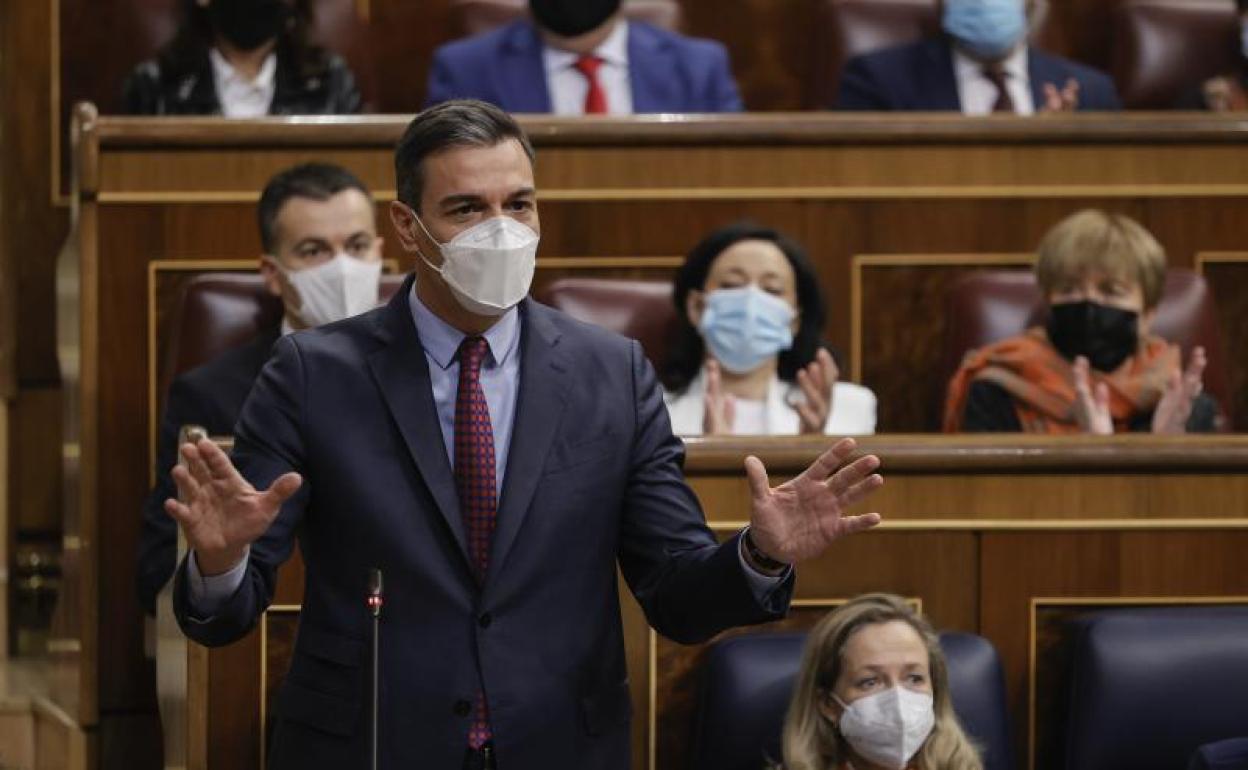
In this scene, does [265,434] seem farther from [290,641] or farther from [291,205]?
[291,205]

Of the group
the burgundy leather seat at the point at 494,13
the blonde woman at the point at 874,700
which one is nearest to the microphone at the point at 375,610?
the blonde woman at the point at 874,700

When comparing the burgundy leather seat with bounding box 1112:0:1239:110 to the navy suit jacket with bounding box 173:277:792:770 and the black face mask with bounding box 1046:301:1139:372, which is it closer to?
the black face mask with bounding box 1046:301:1139:372

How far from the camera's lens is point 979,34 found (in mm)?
2123

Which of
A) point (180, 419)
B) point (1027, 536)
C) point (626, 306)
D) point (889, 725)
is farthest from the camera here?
point (626, 306)

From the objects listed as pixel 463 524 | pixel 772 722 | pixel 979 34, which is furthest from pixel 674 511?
pixel 979 34

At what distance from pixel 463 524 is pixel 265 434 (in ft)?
0.30

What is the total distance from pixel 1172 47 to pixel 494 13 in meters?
0.69

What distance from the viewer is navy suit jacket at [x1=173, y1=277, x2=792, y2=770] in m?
0.95

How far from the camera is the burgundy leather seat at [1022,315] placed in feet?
5.98

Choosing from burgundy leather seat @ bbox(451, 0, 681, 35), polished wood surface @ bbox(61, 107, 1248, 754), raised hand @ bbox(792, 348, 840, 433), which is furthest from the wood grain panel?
burgundy leather seat @ bbox(451, 0, 681, 35)

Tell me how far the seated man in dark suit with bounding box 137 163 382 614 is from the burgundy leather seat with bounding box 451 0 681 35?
618 mm

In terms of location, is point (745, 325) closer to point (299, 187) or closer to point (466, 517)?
point (299, 187)

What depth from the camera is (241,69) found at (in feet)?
6.66


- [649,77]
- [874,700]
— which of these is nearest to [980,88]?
[649,77]
